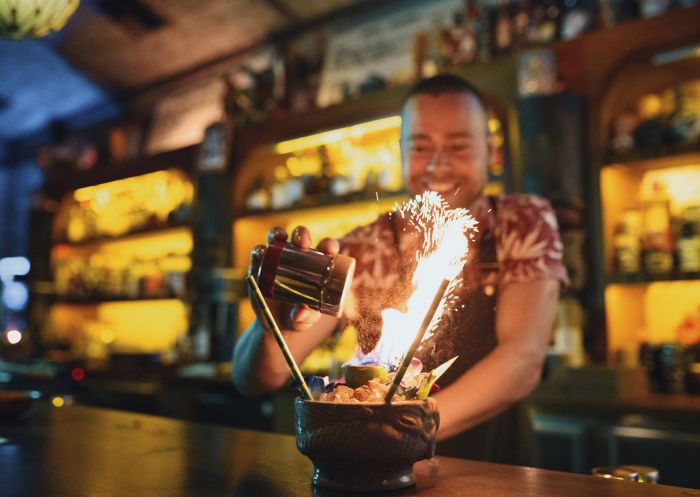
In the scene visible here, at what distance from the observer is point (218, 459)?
1.04m

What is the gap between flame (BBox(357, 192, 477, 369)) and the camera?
85 centimetres

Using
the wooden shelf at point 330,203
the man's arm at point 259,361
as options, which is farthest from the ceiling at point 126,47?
the man's arm at point 259,361

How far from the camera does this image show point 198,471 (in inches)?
37.4

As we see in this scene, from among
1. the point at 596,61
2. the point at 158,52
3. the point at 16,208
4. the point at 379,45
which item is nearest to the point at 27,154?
the point at 16,208

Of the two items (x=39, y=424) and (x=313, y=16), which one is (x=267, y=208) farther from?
(x=39, y=424)

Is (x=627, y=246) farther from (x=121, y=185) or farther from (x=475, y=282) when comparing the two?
(x=121, y=185)

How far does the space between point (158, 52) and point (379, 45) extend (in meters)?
2.27

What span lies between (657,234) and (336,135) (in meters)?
1.99

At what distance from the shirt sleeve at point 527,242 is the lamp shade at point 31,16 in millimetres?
1511

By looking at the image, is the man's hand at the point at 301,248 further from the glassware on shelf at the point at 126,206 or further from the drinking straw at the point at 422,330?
the glassware on shelf at the point at 126,206

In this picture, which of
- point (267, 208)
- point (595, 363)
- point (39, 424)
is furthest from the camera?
point (267, 208)

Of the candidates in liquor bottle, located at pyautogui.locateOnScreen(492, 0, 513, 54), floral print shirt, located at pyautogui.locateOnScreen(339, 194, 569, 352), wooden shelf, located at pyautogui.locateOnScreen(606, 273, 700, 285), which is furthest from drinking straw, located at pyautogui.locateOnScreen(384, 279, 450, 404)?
liquor bottle, located at pyautogui.locateOnScreen(492, 0, 513, 54)

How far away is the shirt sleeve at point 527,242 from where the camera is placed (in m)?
1.41

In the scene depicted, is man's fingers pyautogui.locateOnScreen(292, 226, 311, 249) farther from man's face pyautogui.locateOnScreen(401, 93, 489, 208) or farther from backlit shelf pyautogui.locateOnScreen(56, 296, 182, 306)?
backlit shelf pyautogui.locateOnScreen(56, 296, 182, 306)
